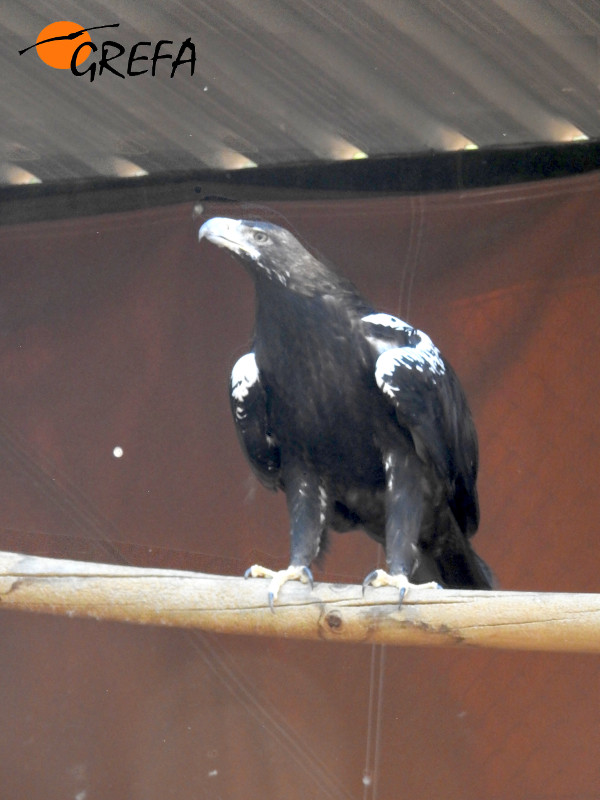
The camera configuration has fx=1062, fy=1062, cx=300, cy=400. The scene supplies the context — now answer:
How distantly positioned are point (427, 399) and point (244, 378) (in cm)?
50

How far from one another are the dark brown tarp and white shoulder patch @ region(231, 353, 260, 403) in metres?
0.90

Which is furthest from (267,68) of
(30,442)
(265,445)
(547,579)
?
(547,579)

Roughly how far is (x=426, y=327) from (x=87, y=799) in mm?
2107

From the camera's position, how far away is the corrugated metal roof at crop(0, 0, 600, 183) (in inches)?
128

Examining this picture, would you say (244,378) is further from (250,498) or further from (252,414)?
(250,498)

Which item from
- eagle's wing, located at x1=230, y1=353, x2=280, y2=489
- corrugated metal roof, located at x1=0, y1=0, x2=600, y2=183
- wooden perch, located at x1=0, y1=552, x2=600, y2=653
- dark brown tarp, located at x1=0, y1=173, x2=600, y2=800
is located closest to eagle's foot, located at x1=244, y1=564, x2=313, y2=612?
Result: wooden perch, located at x1=0, y1=552, x2=600, y2=653

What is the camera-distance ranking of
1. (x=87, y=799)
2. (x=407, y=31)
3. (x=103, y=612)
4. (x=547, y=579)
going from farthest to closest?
(x=87, y=799) → (x=547, y=579) → (x=407, y=31) → (x=103, y=612)

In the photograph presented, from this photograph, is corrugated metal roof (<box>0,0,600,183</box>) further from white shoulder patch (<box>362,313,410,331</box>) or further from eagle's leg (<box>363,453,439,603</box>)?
eagle's leg (<box>363,453,439,603</box>)

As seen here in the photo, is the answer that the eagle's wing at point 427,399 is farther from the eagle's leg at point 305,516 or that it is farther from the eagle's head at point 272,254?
the eagle's leg at point 305,516

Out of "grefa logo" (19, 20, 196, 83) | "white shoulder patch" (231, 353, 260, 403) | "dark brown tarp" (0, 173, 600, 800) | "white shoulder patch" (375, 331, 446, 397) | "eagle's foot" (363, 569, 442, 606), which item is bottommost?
"dark brown tarp" (0, 173, 600, 800)

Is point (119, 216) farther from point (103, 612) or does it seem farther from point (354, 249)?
point (103, 612)

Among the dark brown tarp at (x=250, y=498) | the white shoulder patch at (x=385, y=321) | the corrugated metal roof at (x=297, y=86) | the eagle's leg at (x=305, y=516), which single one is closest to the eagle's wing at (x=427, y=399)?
the white shoulder patch at (x=385, y=321)

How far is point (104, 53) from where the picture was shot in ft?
11.4

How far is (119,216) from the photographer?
3990 millimetres
